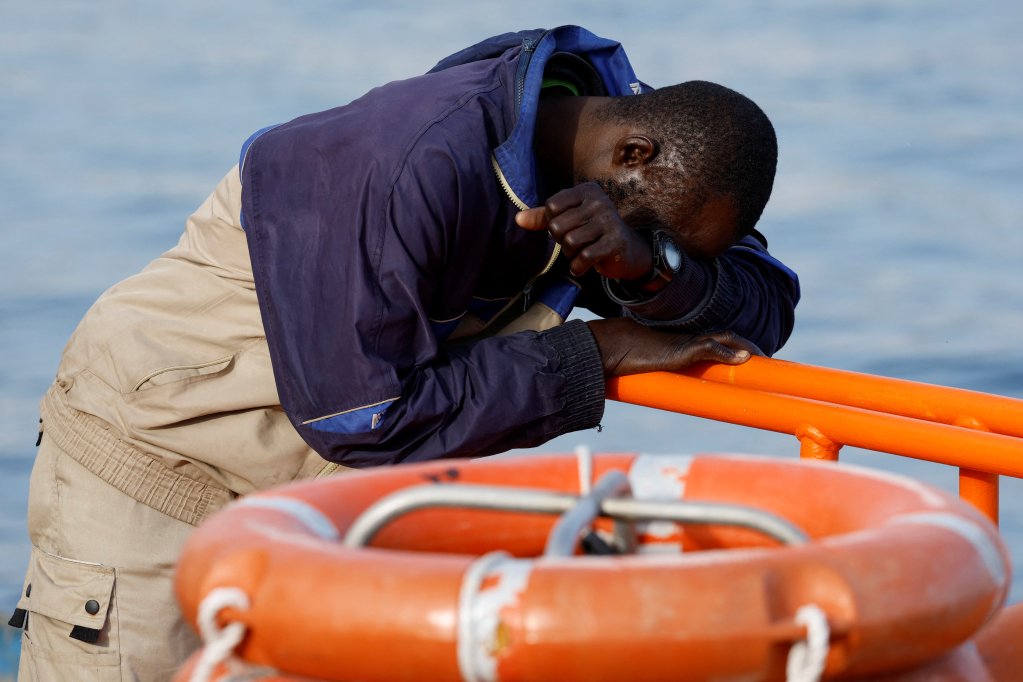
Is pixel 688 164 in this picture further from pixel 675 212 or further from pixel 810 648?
pixel 810 648

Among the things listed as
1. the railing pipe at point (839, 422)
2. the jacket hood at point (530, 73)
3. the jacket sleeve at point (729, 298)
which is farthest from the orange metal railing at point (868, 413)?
the jacket hood at point (530, 73)

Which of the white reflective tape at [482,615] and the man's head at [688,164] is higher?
the man's head at [688,164]

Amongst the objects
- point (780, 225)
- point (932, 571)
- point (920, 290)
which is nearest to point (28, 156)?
point (780, 225)

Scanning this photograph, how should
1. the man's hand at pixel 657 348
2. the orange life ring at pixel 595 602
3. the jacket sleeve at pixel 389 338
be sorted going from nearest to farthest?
the orange life ring at pixel 595 602, the jacket sleeve at pixel 389 338, the man's hand at pixel 657 348

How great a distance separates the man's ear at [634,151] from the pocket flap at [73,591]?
0.95 metres

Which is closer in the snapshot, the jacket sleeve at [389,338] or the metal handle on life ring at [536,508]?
the metal handle on life ring at [536,508]

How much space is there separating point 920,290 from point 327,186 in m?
4.74

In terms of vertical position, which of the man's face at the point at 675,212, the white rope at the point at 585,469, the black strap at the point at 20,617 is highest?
the man's face at the point at 675,212

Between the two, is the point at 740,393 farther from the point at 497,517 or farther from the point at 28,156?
the point at 28,156

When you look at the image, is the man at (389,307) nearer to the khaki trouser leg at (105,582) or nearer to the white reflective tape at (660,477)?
the khaki trouser leg at (105,582)

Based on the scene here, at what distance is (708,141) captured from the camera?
2307 mm

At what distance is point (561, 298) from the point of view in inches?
95.8

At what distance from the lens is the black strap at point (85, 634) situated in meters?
2.36

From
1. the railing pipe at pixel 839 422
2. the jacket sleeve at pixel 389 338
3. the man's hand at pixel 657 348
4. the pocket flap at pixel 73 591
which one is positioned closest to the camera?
the railing pipe at pixel 839 422
